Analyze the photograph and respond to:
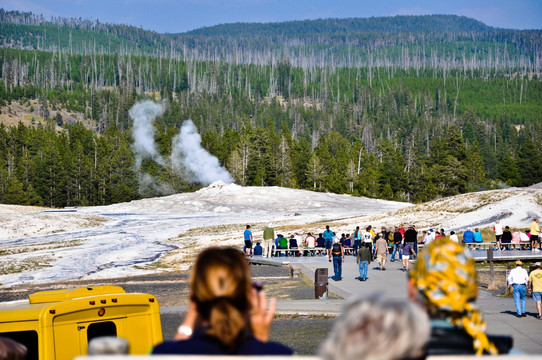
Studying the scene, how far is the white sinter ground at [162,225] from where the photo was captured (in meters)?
37.5

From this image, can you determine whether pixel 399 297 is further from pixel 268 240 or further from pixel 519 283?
pixel 268 240

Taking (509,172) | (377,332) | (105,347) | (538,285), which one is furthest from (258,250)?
(509,172)

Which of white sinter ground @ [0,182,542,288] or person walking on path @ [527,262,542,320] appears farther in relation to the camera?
white sinter ground @ [0,182,542,288]

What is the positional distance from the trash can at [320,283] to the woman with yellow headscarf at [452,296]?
1700 centimetres

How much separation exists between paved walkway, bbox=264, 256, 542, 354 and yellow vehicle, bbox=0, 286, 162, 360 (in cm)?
507

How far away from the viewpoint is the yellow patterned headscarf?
12.2ft

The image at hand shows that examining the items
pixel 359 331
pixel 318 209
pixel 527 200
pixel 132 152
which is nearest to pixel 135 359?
pixel 359 331

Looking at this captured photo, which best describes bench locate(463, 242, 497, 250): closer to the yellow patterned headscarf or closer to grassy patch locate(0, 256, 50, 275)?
grassy patch locate(0, 256, 50, 275)

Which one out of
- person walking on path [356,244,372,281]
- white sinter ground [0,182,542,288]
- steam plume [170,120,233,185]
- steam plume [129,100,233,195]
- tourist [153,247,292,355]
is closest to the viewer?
tourist [153,247,292,355]

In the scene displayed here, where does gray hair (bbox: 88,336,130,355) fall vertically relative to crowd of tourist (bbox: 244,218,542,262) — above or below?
above

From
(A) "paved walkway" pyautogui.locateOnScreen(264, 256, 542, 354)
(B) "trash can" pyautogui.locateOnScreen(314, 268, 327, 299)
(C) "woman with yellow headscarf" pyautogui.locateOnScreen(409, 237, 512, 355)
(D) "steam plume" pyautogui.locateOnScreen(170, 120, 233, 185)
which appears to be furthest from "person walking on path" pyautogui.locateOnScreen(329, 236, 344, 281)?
(D) "steam plume" pyautogui.locateOnScreen(170, 120, 233, 185)

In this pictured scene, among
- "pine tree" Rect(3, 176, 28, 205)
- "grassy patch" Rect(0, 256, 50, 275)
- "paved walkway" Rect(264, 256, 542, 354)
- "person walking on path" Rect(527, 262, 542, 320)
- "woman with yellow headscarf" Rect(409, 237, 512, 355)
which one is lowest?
"grassy patch" Rect(0, 256, 50, 275)

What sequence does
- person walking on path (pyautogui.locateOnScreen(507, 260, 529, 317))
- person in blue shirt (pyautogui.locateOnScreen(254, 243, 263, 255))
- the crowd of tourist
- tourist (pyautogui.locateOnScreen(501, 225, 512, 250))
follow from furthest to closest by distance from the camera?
1. person in blue shirt (pyautogui.locateOnScreen(254, 243, 263, 255))
2. tourist (pyautogui.locateOnScreen(501, 225, 512, 250))
3. the crowd of tourist
4. person walking on path (pyautogui.locateOnScreen(507, 260, 529, 317))

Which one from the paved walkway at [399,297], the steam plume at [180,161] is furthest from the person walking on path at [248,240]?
the steam plume at [180,161]
